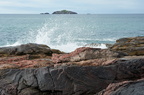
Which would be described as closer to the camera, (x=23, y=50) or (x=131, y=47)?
(x=23, y=50)

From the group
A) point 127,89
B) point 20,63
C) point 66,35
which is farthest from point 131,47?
point 66,35

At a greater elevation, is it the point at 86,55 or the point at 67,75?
the point at 86,55

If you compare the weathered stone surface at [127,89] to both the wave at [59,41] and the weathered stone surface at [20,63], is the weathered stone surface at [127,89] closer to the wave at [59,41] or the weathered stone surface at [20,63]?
the weathered stone surface at [20,63]

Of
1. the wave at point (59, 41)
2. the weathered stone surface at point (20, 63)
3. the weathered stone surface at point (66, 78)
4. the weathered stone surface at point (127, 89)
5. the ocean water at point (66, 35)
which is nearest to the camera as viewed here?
the weathered stone surface at point (127, 89)

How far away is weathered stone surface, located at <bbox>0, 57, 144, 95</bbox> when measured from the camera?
9078mm

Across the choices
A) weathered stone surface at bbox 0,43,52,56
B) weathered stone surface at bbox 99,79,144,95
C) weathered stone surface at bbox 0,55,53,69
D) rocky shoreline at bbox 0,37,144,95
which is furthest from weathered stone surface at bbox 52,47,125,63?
weathered stone surface at bbox 99,79,144,95

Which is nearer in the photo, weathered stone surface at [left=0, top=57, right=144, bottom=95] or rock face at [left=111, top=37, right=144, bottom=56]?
weathered stone surface at [left=0, top=57, right=144, bottom=95]

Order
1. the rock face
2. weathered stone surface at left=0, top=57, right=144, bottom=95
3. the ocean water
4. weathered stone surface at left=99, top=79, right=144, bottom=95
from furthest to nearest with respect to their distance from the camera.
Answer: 1. the ocean water
2. the rock face
3. weathered stone surface at left=0, top=57, right=144, bottom=95
4. weathered stone surface at left=99, top=79, right=144, bottom=95

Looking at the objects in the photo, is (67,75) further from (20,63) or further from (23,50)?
(23,50)

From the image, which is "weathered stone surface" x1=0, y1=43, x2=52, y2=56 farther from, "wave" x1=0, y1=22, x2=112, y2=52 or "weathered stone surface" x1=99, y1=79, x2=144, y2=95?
"wave" x1=0, y1=22, x2=112, y2=52

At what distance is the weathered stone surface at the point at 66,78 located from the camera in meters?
9.08

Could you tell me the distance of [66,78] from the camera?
9195 mm

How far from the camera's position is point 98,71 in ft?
31.1

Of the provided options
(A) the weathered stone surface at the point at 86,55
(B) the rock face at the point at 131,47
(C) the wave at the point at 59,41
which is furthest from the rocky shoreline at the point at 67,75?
(C) the wave at the point at 59,41
